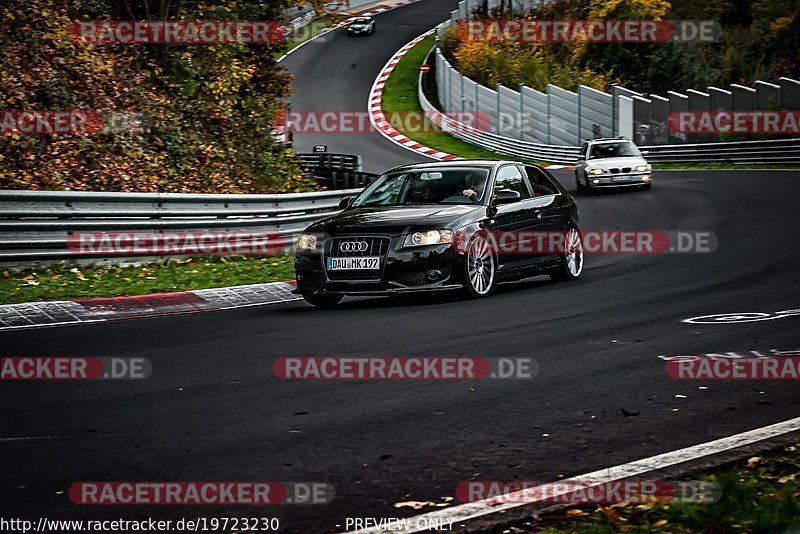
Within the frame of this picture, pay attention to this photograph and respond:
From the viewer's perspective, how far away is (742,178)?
32094mm

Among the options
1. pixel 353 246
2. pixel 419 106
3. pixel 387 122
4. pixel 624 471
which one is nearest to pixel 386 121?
pixel 387 122

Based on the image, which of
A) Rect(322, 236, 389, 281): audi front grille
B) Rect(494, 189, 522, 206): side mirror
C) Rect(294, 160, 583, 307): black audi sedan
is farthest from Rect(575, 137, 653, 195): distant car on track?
Rect(322, 236, 389, 281): audi front grille

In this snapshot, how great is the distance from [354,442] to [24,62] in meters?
15.2

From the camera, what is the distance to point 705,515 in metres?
4.64

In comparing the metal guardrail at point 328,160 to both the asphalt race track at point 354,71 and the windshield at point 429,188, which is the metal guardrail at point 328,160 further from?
the windshield at point 429,188

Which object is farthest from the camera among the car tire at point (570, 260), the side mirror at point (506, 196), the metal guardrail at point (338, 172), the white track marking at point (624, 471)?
the metal guardrail at point (338, 172)

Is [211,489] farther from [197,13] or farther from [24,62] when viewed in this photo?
[197,13]
